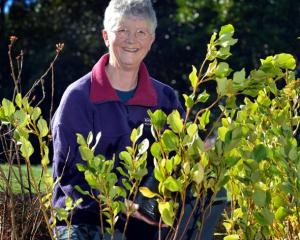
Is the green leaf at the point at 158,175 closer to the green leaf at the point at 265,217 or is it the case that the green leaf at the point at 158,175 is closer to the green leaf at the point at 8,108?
the green leaf at the point at 265,217

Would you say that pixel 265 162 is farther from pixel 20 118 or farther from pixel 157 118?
pixel 20 118

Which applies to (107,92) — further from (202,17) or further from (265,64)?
(202,17)

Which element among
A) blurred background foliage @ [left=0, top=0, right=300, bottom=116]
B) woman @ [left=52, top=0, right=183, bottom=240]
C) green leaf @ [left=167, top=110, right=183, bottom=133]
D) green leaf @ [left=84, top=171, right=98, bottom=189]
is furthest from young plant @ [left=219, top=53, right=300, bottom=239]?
blurred background foliage @ [left=0, top=0, right=300, bottom=116]

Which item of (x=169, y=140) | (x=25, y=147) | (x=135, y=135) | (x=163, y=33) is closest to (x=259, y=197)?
(x=169, y=140)

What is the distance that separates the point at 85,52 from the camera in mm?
19484

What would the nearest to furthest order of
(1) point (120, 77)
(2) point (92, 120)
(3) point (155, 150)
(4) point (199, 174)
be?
(4) point (199, 174)
(3) point (155, 150)
(2) point (92, 120)
(1) point (120, 77)

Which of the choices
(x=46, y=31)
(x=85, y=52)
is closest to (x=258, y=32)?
(x=85, y=52)

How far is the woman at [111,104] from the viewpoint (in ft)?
9.38

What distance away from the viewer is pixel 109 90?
3.13m

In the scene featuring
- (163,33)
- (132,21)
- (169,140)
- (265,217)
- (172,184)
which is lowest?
(163,33)

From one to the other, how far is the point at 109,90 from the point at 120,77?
202mm

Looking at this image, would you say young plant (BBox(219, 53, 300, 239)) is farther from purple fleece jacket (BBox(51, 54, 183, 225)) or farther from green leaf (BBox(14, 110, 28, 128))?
purple fleece jacket (BBox(51, 54, 183, 225))

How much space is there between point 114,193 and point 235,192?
543 millimetres

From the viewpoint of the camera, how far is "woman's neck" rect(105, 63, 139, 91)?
130 inches
